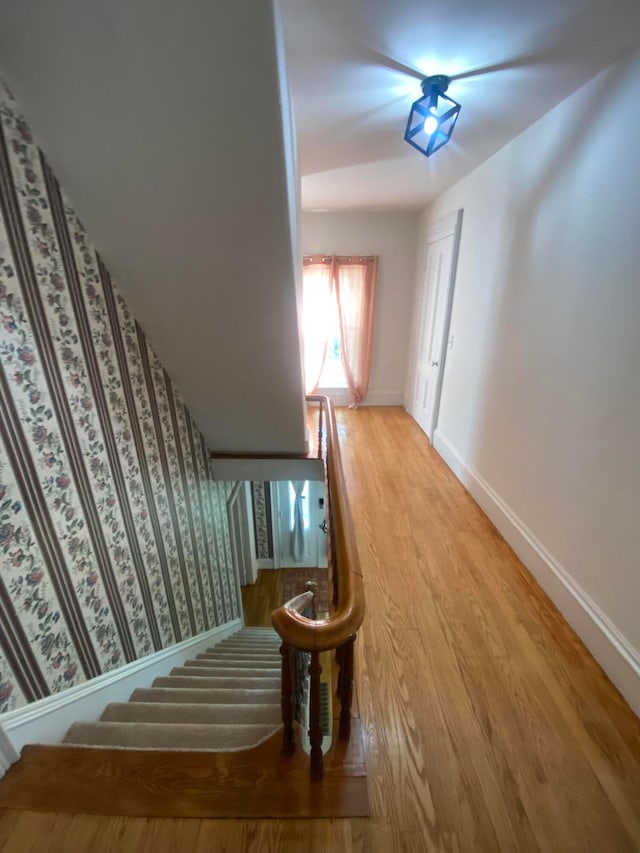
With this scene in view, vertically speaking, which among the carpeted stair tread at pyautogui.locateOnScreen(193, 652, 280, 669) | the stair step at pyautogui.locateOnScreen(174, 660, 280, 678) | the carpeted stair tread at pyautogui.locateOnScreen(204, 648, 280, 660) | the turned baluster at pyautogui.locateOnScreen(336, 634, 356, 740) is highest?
the turned baluster at pyautogui.locateOnScreen(336, 634, 356, 740)

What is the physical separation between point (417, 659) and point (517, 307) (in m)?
2.03

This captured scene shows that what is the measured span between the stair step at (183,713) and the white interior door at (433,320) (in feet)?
9.64

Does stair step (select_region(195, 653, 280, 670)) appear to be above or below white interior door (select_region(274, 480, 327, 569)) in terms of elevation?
above

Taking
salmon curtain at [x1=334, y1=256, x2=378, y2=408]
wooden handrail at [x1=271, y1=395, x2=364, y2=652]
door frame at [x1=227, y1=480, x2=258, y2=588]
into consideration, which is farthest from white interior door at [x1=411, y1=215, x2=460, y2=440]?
wooden handrail at [x1=271, y1=395, x2=364, y2=652]

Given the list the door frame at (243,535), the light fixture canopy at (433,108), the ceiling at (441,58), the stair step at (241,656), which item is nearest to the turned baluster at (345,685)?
the stair step at (241,656)

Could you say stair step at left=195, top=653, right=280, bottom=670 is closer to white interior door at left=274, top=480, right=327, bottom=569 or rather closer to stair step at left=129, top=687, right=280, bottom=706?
stair step at left=129, top=687, right=280, bottom=706

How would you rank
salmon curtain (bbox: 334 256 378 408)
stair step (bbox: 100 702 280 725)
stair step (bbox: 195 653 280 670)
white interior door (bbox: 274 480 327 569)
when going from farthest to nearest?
white interior door (bbox: 274 480 327 569)
salmon curtain (bbox: 334 256 378 408)
stair step (bbox: 195 653 280 670)
stair step (bbox: 100 702 280 725)

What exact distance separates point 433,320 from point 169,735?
3721 mm

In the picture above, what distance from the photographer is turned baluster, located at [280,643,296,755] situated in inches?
40.1

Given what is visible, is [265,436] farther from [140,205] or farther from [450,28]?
[450,28]

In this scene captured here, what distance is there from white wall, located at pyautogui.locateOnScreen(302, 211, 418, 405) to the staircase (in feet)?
12.9

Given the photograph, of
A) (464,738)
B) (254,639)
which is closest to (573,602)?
(464,738)

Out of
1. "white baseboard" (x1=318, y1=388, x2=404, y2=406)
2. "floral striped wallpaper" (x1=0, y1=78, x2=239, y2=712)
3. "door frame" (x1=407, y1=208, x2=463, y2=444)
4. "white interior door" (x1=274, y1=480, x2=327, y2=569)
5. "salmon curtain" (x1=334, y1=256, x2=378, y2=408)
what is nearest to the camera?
"floral striped wallpaper" (x1=0, y1=78, x2=239, y2=712)

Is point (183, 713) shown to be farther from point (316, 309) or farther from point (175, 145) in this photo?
point (316, 309)
